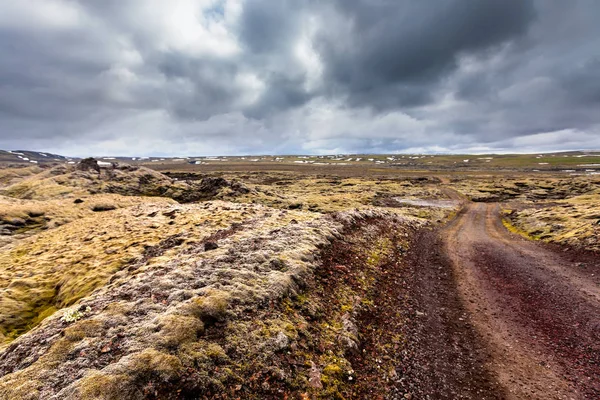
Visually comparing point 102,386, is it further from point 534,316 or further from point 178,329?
point 534,316

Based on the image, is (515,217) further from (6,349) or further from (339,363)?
(6,349)

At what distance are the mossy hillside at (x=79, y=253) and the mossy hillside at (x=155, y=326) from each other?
10.5 ft

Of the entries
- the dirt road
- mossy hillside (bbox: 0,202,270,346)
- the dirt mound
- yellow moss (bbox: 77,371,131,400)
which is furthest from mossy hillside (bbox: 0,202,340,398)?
the dirt mound

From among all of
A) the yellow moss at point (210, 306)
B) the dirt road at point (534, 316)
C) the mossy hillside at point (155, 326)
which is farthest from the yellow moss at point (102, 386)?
the dirt road at point (534, 316)

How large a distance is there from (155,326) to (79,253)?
1599 centimetres

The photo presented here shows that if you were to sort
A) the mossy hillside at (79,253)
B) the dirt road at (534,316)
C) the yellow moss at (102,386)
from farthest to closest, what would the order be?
the mossy hillside at (79,253) < the dirt road at (534,316) < the yellow moss at (102,386)

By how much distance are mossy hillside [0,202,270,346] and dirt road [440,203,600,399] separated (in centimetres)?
1812

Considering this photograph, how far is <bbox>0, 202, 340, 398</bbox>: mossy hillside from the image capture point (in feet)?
25.8

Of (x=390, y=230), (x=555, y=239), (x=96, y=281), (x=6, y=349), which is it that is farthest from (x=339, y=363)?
(x=555, y=239)

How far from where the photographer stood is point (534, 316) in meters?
14.4

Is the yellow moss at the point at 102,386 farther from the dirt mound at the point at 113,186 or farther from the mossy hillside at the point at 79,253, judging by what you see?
the dirt mound at the point at 113,186

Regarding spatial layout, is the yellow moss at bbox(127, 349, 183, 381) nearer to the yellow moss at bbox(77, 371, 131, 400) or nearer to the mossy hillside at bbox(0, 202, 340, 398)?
the mossy hillside at bbox(0, 202, 340, 398)

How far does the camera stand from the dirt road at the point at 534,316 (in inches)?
397

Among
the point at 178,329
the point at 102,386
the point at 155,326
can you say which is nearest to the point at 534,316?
the point at 178,329
